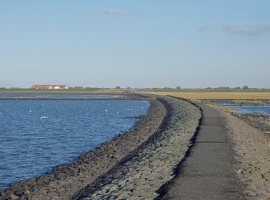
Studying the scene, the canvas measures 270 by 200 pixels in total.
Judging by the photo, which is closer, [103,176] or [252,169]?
[252,169]

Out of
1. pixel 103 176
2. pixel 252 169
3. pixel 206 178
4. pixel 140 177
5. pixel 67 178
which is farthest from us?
pixel 103 176

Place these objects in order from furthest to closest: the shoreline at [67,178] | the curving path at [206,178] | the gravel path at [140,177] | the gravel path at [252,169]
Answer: the shoreline at [67,178] < the gravel path at [140,177] < the gravel path at [252,169] < the curving path at [206,178]

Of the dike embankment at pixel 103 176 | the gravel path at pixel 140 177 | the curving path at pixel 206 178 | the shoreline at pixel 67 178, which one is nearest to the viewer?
the curving path at pixel 206 178

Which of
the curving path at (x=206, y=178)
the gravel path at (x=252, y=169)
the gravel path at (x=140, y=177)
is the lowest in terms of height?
the gravel path at (x=140, y=177)

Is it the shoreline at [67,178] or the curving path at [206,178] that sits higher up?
the curving path at [206,178]

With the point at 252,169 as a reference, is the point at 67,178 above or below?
below

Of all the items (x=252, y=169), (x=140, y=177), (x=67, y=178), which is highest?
(x=252, y=169)

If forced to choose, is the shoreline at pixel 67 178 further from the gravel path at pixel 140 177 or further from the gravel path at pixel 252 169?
the gravel path at pixel 252 169

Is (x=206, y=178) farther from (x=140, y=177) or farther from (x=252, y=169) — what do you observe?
(x=252, y=169)

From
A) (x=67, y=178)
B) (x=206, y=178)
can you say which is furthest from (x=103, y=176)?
(x=206, y=178)

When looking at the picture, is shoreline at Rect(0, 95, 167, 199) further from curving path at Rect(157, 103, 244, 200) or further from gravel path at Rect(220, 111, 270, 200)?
gravel path at Rect(220, 111, 270, 200)

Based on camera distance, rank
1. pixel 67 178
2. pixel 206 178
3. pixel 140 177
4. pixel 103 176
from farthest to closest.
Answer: pixel 103 176, pixel 67 178, pixel 140 177, pixel 206 178

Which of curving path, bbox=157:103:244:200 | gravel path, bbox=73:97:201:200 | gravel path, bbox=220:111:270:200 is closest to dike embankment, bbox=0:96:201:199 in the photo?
gravel path, bbox=73:97:201:200

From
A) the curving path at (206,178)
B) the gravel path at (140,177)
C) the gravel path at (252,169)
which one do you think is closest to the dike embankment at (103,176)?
the gravel path at (140,177)
